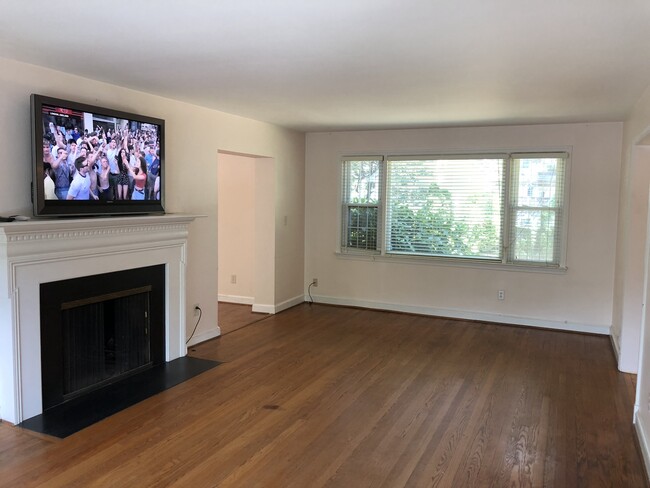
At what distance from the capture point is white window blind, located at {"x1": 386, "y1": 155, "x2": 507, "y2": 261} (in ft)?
20.1

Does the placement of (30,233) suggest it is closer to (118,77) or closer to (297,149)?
(118,77)

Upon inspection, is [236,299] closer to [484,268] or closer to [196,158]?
[196,158]

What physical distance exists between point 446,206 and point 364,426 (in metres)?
3.63

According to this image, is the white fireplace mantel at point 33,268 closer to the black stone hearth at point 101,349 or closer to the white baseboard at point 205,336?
the black stone hearth at point 101,349

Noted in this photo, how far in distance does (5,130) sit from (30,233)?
0.71m

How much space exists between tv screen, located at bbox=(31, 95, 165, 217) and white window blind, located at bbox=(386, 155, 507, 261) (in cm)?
326

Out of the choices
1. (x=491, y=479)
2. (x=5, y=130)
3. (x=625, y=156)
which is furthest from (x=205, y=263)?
(x=625, y=156)

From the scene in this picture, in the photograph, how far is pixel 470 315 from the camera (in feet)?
20.8

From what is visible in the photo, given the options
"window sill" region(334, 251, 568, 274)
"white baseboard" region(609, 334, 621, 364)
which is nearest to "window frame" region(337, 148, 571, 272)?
"window sill" region(334, 251, 568, 274)

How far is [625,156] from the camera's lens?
521cm

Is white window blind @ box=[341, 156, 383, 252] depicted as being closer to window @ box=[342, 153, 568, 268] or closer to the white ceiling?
window @ box=[342, 153, 568, 268]

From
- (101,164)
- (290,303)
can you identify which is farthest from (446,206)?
(101,164)

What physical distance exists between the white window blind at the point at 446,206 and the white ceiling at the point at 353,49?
153cm

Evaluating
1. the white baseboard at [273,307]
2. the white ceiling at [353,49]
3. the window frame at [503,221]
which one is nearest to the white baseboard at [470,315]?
the white baseboard at [273,307]
